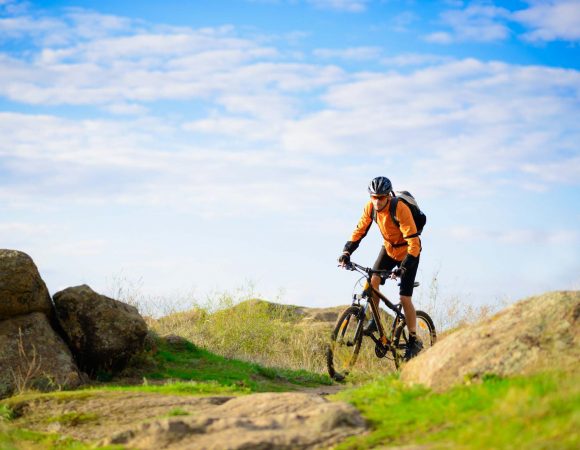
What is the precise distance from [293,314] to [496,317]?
637 inches

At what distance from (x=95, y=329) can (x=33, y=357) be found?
133 centimetres

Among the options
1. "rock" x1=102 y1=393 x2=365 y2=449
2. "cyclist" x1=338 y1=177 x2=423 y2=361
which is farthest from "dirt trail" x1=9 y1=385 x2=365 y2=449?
"cyclist" x1=338 y1=177 x2=423 y2=361

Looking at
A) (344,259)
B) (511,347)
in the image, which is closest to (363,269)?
(344,259)

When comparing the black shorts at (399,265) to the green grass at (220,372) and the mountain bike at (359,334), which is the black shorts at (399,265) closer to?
the mountain bike at (359,334)

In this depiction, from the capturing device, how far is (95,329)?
14.1 meters

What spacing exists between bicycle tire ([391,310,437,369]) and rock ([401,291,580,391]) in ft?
16.2

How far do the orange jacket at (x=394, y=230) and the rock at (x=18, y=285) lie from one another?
5.91 meters

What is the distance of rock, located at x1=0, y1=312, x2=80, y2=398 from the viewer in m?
12.9

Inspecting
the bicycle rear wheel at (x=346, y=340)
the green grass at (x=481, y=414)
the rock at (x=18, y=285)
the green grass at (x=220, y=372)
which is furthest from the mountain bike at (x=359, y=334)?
the rock at (x=18, y=285)

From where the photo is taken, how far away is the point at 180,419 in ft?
24.0

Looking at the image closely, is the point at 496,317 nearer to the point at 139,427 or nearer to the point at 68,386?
the point at 139,427

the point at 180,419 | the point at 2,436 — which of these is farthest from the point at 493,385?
the point at 2,436

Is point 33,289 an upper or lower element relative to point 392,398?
upper

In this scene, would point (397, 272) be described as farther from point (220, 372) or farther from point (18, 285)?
point (18, 285)
